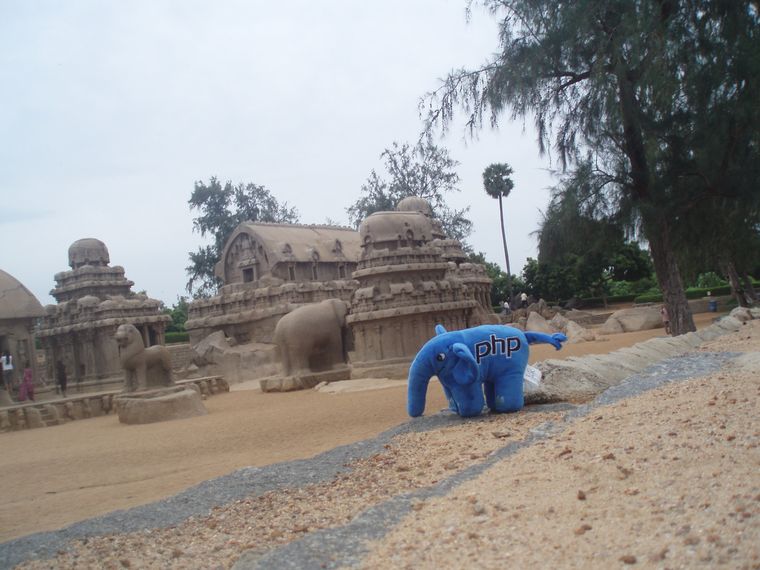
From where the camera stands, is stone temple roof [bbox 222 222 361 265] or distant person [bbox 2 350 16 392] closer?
distant person [bbox 2 350 16 392]

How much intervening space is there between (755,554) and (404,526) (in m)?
1.84

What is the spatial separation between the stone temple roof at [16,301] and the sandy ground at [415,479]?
40.7 ft

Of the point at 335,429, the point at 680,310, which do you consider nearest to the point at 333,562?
the point at 335,429

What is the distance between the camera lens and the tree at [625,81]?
12.3m

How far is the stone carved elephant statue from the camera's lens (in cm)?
1775

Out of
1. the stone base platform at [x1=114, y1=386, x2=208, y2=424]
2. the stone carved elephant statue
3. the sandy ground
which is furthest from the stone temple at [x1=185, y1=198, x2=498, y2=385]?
the sandy ground

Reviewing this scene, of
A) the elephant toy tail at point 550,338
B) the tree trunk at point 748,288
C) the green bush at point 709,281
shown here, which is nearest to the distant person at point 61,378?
the elephant toy tail at point 550,338

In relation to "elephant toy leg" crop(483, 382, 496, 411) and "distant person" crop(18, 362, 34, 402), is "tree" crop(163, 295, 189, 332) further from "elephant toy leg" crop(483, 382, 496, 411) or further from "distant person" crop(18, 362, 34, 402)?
"elephant toy leg" crop(483, 382, 496, 411)

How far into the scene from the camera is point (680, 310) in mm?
13703

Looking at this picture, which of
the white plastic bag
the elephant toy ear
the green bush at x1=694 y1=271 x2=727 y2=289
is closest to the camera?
the elephant toy ear

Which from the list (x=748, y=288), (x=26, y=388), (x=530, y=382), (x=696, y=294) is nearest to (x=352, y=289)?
(x=26, y=388)

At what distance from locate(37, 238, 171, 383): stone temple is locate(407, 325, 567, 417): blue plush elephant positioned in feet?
62.8

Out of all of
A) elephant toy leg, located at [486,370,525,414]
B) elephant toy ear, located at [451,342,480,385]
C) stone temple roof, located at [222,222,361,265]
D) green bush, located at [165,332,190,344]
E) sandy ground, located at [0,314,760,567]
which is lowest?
sandy ground, located at [0,314,760,567]

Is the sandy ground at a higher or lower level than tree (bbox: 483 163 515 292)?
lower
